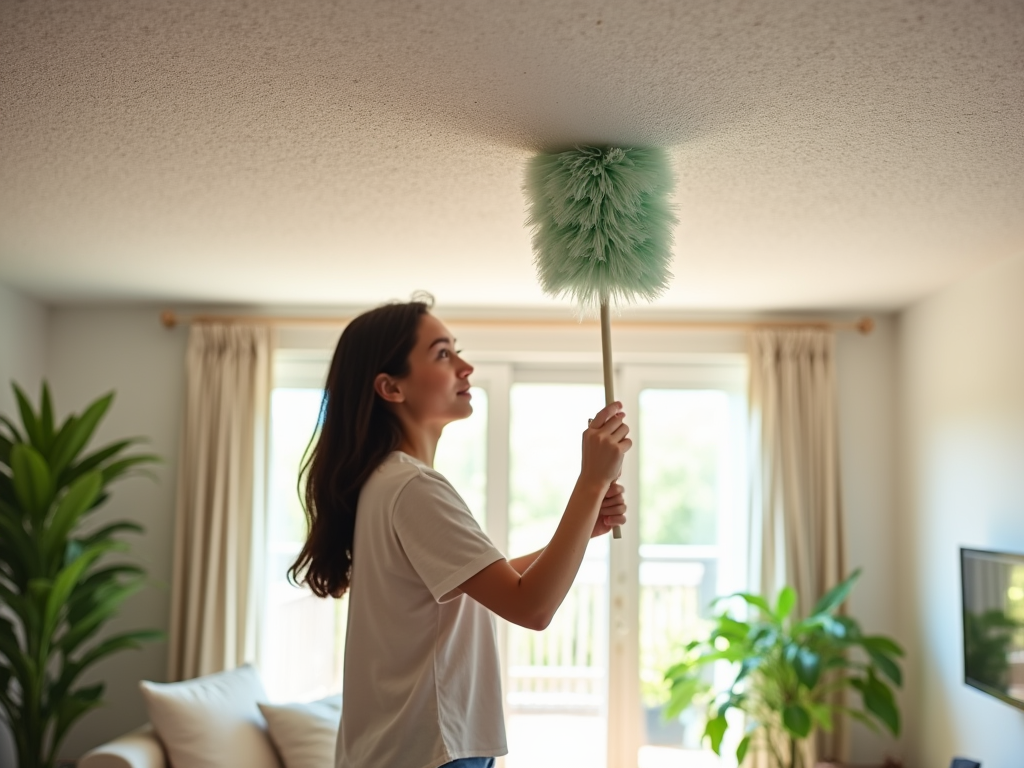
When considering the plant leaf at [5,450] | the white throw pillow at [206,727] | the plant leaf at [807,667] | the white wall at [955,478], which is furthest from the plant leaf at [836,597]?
the plant leaf at [5,450]

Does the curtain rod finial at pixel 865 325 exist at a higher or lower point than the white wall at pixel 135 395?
higher

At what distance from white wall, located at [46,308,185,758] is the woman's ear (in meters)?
3.31

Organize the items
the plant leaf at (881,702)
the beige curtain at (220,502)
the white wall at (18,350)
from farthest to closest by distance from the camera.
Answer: the beige curtain at (220,502), the white wall at (18,350), the plant leaf at (881,702)

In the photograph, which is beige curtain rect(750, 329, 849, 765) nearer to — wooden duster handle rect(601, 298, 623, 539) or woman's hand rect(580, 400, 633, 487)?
wooden duster handle rect(601, 298, 623, 539)

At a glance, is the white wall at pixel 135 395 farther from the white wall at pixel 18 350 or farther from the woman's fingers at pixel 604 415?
the woman's fingers at pixel 604 415

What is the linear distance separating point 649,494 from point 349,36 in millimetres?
3300

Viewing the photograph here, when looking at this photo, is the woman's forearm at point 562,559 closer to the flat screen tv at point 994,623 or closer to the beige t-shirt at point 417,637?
the beige t-shirt at point 417,637

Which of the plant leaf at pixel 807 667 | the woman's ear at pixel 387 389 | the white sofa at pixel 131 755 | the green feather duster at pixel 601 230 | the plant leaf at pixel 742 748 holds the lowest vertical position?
the plant leaf at pixel 742 748

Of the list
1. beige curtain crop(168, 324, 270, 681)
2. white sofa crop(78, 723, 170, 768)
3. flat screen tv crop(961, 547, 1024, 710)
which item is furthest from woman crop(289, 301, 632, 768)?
beige curtain crop(168, 324, 270, 681)

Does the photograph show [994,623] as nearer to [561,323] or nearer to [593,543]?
[593,543]

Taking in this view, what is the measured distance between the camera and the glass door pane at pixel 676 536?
4688 mm

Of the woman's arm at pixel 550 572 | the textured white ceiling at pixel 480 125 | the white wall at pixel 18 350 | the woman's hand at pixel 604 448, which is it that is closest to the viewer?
the woman's arm at pixel 550 572

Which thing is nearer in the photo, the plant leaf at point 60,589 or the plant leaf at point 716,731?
the plant leaf at point 60,589

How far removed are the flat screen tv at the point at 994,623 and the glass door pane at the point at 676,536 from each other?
1.29 metres
